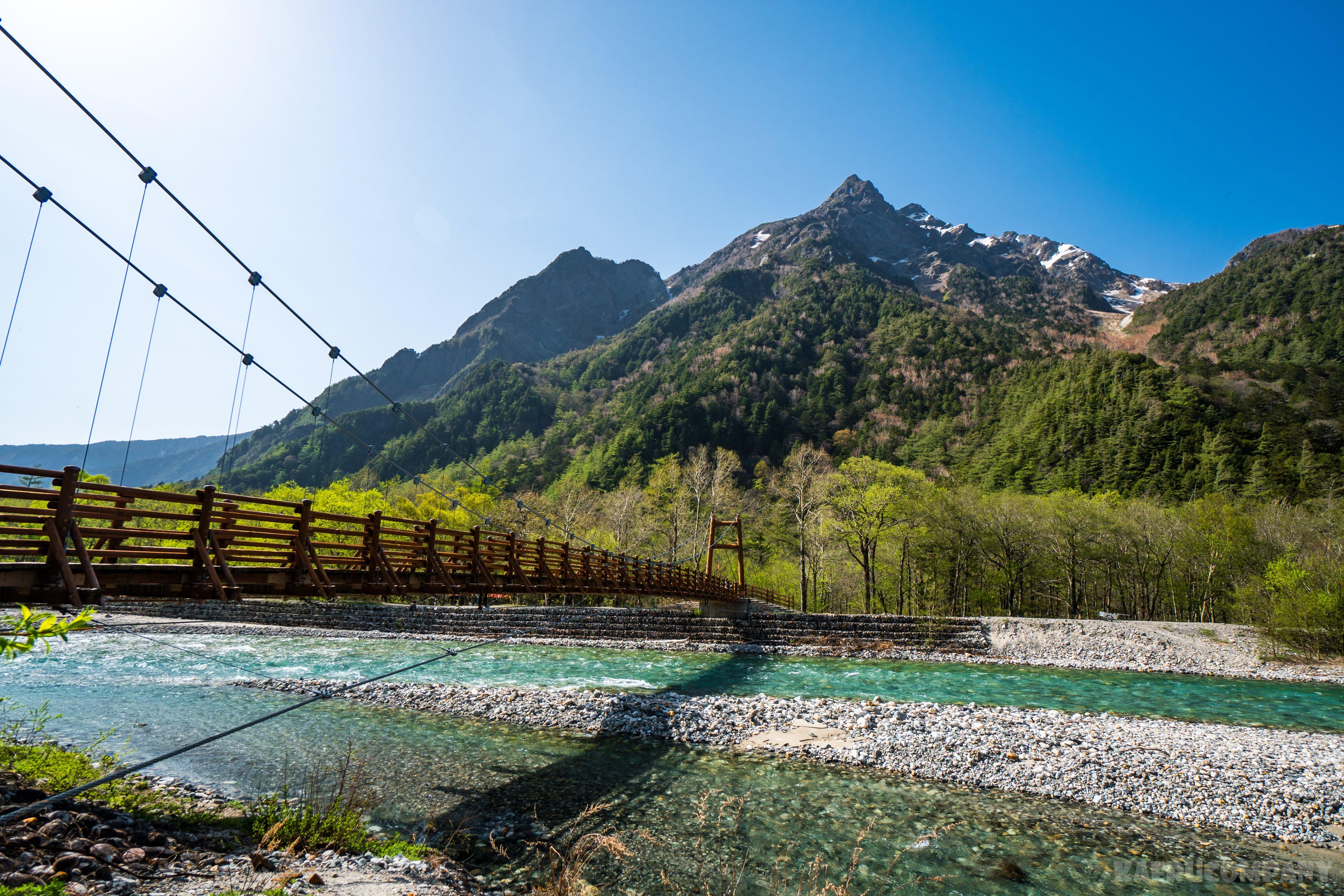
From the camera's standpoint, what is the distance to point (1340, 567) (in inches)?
Result: 693

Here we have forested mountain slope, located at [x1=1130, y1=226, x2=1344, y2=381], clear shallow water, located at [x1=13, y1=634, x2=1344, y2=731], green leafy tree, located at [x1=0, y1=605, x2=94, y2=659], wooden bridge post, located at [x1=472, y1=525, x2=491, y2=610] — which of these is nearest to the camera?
green leafy tree, located at [x1=0, y1=605, x2=94, y2=659]

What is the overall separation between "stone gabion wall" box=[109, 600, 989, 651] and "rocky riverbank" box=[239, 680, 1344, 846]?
379 inches

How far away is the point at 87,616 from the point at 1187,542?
36.3 metres

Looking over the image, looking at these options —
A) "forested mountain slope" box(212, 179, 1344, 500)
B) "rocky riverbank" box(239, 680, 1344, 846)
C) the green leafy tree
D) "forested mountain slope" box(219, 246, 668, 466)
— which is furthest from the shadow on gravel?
"forested mountain slope" box(219, 246, 668, 466)

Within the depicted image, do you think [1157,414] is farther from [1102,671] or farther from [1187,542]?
[1102,671]

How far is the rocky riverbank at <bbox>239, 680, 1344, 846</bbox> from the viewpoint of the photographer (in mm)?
6613

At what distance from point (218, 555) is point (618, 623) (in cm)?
1810

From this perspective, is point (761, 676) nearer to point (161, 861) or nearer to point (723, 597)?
point (723, 597)

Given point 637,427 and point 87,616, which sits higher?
point 637,427

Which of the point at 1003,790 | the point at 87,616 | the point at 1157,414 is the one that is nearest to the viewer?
the point at 87,616

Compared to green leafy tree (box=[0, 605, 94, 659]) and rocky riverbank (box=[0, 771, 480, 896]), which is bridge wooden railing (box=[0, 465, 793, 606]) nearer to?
rocky riverbank (box=[0, 771, 480, 896])

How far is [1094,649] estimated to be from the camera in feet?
61.5

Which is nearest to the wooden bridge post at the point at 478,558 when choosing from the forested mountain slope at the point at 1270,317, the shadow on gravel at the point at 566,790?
the shadow on gravel at the point at 566,790

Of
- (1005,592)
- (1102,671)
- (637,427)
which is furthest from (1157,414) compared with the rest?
(637,427)
